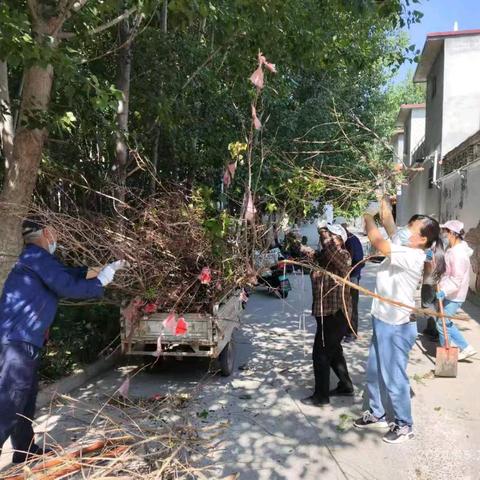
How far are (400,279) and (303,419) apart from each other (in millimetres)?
1647

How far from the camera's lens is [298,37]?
7.75 metres

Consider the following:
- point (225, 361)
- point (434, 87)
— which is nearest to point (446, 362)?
point (225, 361)

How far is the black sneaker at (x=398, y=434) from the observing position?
4430 millimetres

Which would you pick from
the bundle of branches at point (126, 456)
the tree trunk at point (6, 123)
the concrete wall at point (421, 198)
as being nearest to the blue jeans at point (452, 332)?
the bundle of branches at point (126, 456)

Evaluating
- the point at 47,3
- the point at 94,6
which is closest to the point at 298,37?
the point at 94,6

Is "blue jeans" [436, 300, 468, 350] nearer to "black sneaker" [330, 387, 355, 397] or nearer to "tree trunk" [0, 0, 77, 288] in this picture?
"black sneaker" [330, 387, 355, 397]

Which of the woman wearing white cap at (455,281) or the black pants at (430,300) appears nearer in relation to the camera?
the woman wearing white cap at (455,281)

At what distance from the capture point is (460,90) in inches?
688

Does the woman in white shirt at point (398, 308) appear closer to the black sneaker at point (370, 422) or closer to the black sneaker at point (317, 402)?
the black sneaker at point (370, 422)

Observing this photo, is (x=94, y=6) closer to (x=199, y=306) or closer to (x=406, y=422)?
(x=199, y=306)

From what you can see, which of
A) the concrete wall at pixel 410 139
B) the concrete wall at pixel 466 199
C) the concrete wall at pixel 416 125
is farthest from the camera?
the concrete wall at pixel 416 125

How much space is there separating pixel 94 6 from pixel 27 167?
1.99m

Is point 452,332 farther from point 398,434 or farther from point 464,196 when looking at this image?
point 464,196

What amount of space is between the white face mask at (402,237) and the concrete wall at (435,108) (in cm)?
1474
